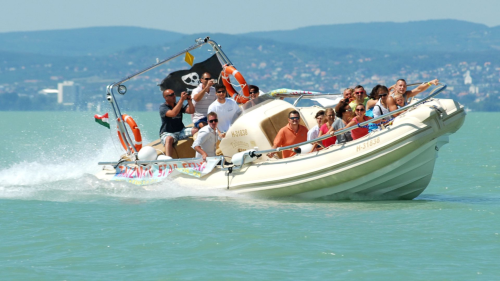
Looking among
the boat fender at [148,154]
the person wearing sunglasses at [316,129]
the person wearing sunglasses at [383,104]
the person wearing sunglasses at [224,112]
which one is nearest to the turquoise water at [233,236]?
the boat fender at [148,154]

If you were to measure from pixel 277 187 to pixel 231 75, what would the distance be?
268 centimetres

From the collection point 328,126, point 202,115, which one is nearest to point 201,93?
point 202,115

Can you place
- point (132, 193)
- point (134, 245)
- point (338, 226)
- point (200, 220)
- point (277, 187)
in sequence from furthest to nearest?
point (132, 193) → point (277, 187) → point (200, 220) → point (338, 226) → point (134, 245)

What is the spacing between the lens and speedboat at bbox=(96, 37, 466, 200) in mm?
10844

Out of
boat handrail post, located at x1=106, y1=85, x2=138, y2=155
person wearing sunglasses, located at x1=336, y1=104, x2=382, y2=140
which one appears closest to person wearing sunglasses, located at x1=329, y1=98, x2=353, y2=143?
person wearing sunglasses, located at x1=336, y1=104, x2=382, y2=140

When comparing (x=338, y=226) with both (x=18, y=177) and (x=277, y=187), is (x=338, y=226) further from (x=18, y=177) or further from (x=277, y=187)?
(x=18, y=177)

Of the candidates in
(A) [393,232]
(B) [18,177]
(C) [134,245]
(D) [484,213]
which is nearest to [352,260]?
(A) [393,232]

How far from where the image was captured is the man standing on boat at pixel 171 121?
12.8 m

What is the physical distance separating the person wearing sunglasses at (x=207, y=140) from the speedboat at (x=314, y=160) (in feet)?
0.49

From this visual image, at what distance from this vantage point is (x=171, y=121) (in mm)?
12969

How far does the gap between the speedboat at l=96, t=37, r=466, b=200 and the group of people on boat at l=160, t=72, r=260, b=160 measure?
0.55ft

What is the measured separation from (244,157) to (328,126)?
136 cm

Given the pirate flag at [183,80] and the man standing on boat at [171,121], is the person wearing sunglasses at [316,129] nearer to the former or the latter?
the man standing on boat at [171,121]

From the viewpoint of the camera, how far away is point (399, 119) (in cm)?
1085
